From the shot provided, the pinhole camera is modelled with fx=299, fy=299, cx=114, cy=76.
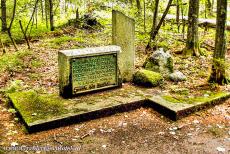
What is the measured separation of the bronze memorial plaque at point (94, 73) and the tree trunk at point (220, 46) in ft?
8.69

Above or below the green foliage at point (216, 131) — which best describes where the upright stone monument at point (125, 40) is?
above

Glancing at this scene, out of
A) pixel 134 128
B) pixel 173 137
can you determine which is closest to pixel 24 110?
pixel 134 128

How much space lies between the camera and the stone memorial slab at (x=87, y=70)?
271 inches

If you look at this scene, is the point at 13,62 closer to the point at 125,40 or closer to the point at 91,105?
the point at 125,40

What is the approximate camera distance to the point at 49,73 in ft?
31.8

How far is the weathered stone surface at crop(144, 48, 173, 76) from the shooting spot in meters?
8.94

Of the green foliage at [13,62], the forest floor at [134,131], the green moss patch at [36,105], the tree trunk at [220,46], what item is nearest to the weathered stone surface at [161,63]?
the forest floor at [134,131]

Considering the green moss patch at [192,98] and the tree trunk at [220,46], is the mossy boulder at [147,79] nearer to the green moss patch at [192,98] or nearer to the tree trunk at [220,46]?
the green moss patch at [192,98]

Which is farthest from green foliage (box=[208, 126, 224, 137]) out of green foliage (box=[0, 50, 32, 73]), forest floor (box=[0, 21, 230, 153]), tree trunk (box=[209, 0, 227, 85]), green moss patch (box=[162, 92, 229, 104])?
green foliage (box=[0, 50, 32, 73])

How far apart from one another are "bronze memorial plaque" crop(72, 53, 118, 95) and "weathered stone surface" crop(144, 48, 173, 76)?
69.0 inches

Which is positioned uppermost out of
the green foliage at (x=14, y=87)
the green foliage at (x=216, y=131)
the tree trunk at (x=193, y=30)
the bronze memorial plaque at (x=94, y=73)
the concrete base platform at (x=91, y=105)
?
the tree trunk at (x=193, y=30)

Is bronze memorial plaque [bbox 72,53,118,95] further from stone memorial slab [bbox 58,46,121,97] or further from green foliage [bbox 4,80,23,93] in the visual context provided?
green foliage [bbox 4,80,23,93]

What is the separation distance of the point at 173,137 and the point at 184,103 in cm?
128

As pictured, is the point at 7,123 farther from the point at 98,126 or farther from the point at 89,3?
the point at 89,3
